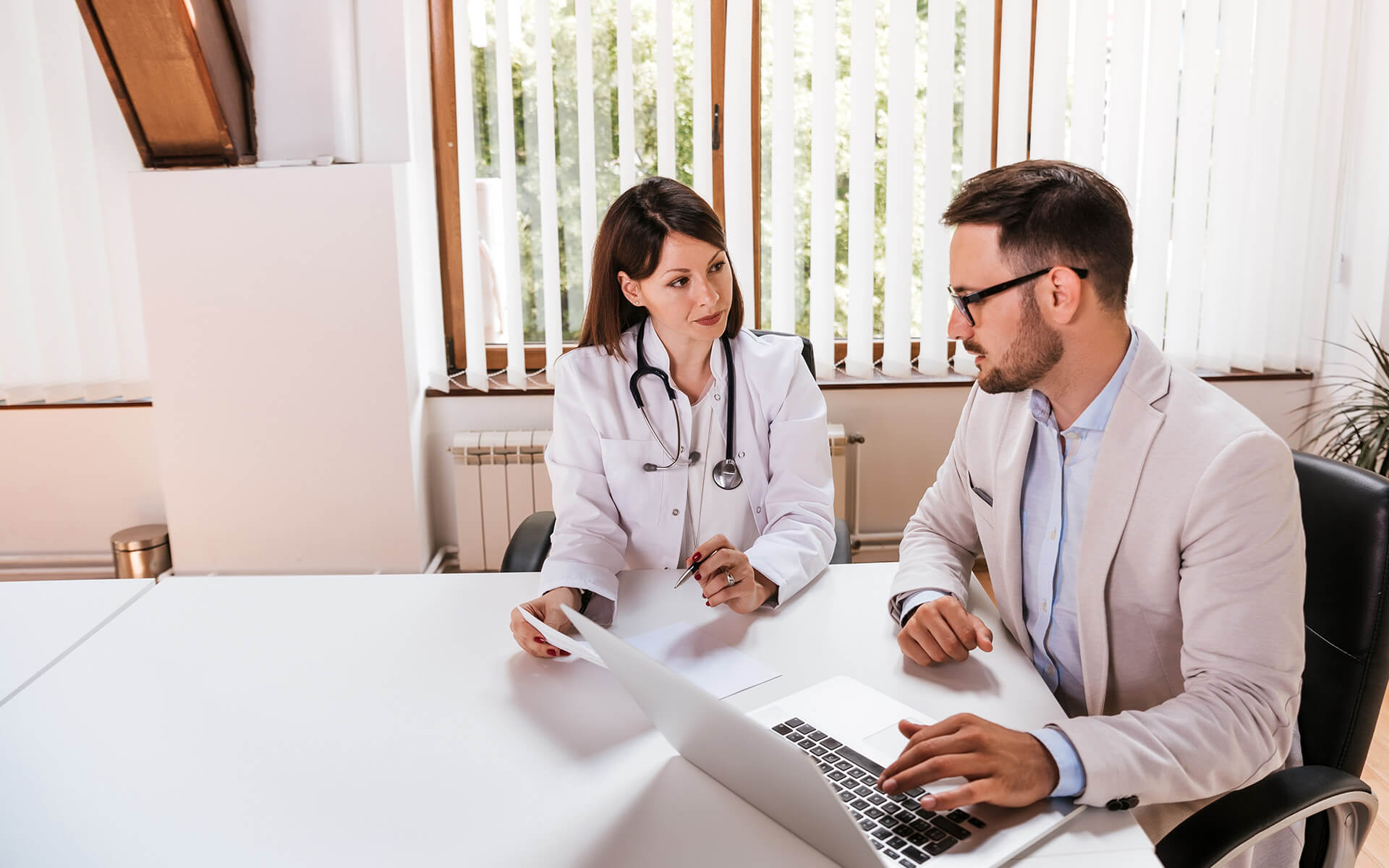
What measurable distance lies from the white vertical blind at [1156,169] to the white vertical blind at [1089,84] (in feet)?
0.56

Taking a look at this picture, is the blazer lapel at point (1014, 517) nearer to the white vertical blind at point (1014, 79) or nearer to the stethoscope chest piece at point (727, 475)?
the stethoscope chest piece at point (727, 475)

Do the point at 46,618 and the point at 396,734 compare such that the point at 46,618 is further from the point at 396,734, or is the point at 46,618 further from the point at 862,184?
the point at 862,184

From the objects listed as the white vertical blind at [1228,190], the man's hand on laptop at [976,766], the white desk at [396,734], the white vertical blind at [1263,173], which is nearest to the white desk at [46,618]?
the white desk at [396,734]

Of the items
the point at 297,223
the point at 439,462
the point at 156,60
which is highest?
the point at 156,60

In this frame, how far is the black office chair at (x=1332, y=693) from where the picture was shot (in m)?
1.00

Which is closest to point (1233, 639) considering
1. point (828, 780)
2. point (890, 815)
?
point (890, 815)

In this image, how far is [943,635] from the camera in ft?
4.10

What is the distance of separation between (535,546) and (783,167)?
1964 millimetres

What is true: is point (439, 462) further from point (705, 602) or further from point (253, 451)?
point (705, 602)

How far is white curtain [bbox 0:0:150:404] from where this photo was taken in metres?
3.06

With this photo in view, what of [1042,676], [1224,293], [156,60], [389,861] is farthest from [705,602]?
[1224,293]

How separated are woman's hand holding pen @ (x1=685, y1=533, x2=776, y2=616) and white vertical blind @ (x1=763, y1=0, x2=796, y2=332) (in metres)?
2.02

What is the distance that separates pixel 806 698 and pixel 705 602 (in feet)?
1.12

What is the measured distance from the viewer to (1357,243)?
336cm
